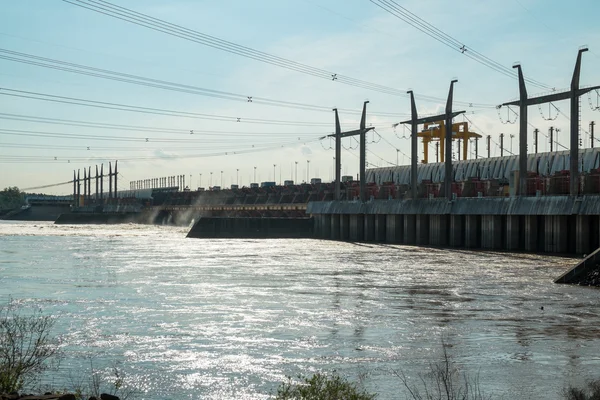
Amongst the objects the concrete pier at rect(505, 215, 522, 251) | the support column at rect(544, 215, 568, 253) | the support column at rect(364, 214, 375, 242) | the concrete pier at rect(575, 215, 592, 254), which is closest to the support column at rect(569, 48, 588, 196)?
the concrete pier at rect(575, 215, 592, 254)

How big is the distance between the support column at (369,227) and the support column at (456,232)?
12.6 meters

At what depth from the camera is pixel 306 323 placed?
19.9 m

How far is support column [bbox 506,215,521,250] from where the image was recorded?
51.5 metres

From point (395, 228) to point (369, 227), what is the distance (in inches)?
186

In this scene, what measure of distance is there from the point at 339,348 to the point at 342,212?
5759 centimetres

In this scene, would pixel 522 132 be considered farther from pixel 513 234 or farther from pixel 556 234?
pixel 556 234

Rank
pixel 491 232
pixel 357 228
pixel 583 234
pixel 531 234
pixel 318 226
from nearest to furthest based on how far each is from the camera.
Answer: pixel 583 234 → pixel 531 234 → pixel 491 232 → pixel 357 228 → pixel 318 226

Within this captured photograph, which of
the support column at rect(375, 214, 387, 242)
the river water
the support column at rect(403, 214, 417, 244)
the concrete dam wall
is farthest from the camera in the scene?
the support column at rect(375, 214, 387, 242)

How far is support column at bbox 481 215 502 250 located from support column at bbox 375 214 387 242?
48.6ft

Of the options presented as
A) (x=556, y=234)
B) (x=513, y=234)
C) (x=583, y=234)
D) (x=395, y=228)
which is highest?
(x=583, y=234)

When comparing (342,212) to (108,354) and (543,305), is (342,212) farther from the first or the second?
(108,354)

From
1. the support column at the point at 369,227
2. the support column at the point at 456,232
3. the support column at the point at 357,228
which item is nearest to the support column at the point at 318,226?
the support column at the point at 357,228

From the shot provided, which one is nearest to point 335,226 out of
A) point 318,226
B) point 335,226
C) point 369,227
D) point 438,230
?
point 335,226

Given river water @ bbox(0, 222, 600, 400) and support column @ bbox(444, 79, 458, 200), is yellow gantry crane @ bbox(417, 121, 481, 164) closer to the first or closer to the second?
support column @ bbox(444, 79, 458, 200)
